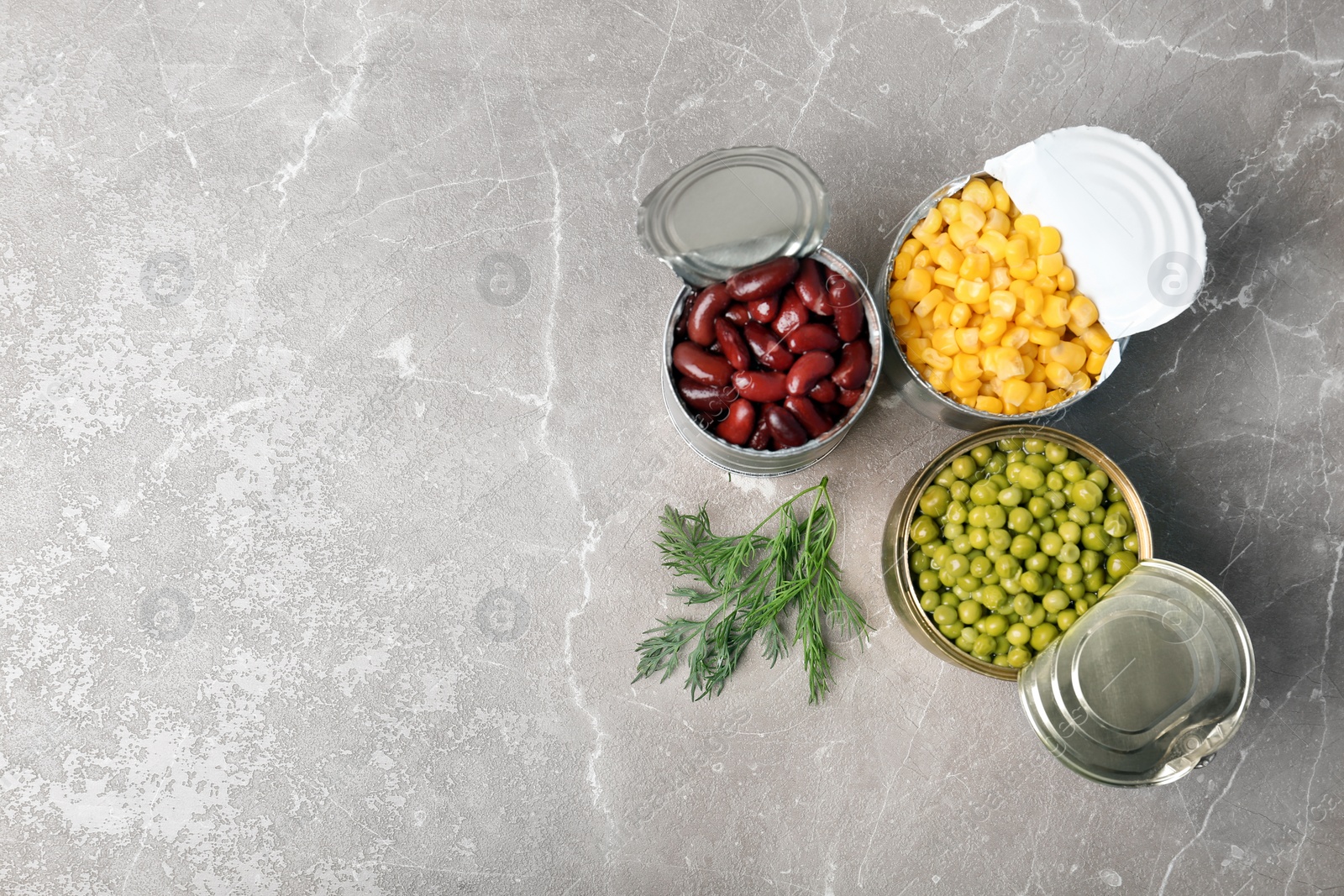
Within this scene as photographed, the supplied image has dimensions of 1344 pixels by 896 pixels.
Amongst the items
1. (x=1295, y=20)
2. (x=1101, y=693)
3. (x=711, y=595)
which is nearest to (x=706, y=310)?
(x=711, y=595)

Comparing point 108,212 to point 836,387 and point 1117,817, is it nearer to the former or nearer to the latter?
point 836,387

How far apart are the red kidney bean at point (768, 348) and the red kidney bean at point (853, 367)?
0.27 feet

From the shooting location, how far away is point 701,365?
1376 mm

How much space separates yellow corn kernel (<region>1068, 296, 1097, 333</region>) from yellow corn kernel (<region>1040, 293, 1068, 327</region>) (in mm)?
12

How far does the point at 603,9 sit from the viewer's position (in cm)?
172

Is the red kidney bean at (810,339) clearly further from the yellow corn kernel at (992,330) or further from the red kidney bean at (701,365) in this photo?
the yellow corn kernel at (992,330)

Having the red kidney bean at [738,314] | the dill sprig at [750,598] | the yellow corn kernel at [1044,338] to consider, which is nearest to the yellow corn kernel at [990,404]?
the yellow corn kernel at [1044,338]

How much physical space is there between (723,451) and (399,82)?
1.02 m

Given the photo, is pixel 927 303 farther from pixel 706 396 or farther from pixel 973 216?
pixel 706 396

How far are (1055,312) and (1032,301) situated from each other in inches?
2.0

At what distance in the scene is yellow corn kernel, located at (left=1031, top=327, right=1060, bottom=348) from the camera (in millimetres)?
1393

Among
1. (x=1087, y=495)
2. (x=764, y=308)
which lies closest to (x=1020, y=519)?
(x=1087, y=495)

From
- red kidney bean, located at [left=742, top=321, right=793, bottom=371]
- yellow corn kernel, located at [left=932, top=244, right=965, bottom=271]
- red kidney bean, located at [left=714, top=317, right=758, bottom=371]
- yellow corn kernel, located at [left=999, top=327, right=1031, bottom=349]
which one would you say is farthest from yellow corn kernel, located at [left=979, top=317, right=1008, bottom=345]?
red kidney bean, located at [left=742, top=321, right=793, bottom=371]

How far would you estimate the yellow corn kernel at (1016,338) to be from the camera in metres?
1.38
